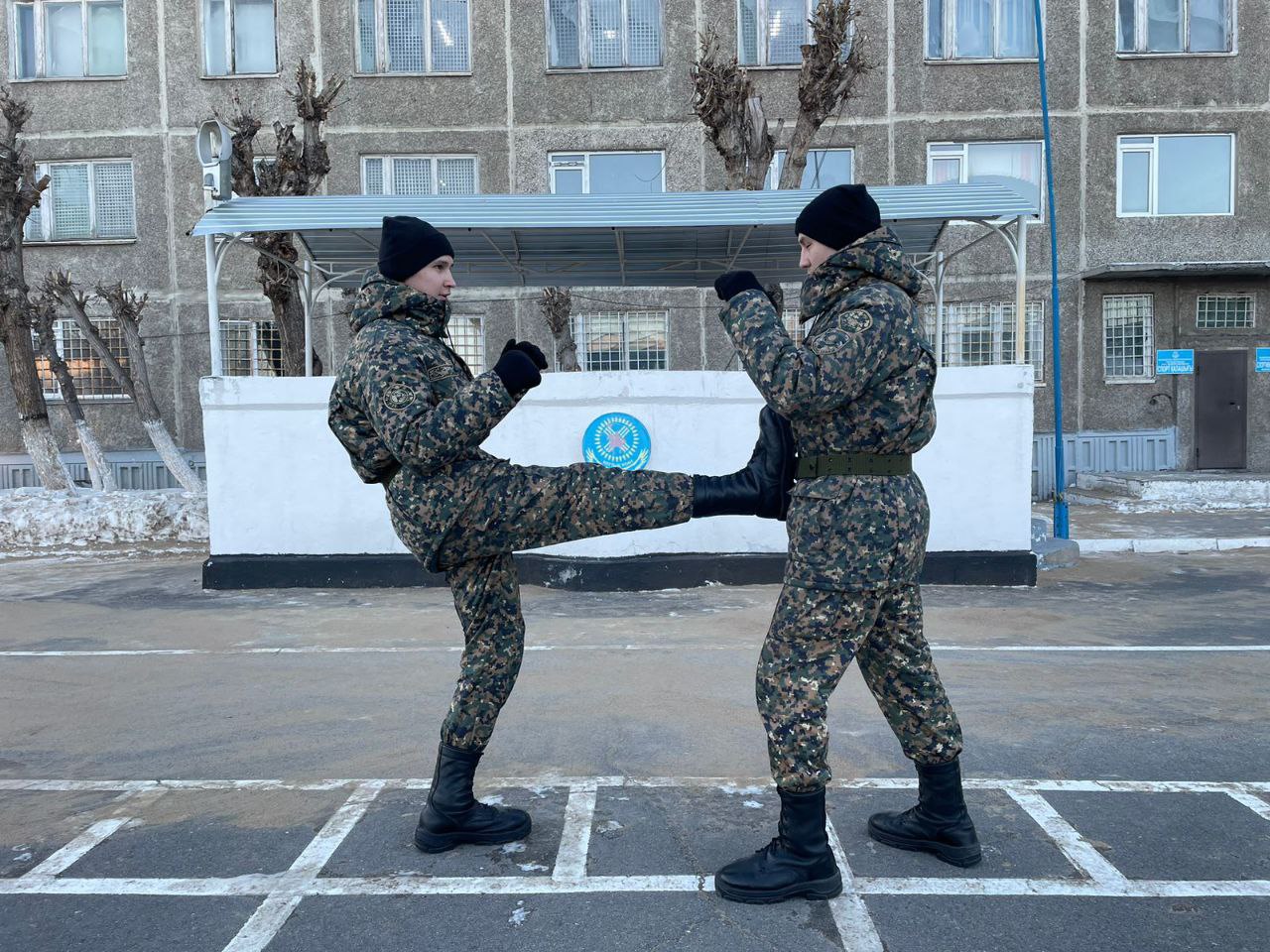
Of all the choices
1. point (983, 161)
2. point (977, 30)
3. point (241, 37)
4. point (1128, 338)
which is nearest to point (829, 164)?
point (983, 161)

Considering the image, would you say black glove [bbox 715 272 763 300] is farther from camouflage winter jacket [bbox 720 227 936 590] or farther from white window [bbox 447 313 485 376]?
white window [bbox 447 313 485 376]

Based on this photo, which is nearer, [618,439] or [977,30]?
[618,439]

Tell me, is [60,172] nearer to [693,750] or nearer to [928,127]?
[928,127]

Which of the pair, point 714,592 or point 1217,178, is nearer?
point 714,592

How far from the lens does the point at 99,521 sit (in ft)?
43.1

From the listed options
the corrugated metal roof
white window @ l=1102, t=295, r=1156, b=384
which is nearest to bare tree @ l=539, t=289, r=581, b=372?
the corrugated metal roof

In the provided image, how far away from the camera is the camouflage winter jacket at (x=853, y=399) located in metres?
2.88

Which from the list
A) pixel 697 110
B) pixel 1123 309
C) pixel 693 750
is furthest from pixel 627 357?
pixel 693 750

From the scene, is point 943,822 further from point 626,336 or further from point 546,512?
point 626,336

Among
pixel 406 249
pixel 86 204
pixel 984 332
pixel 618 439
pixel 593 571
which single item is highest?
pixel 86 204

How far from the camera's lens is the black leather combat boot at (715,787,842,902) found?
302 cm

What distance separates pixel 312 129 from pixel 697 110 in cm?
499

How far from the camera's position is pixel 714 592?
347 inches

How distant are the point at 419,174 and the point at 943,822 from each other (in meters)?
17.8
